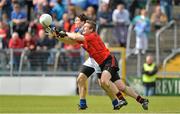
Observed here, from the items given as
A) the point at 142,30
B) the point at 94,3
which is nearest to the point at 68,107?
the point at 142,30

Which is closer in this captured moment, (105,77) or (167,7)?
(105,77)

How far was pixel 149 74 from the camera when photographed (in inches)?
1137

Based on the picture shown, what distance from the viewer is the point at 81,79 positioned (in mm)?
18250

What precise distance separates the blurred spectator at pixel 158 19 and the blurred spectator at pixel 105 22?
6.13ft

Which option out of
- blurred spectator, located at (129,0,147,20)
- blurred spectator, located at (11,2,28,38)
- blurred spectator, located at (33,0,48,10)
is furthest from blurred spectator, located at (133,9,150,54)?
blurred spectator, located at (11,2,28,38)

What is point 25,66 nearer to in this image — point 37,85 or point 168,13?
point 37,85

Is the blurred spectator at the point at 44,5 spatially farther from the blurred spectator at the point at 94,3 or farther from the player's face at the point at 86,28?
the player's face at the point at 86,28

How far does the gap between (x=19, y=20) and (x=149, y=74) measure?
19.6ft

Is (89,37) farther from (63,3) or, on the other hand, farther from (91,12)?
(63,3)

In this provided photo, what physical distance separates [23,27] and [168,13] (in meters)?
6.30

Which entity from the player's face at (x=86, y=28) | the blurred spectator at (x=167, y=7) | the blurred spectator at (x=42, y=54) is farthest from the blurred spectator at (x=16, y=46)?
the player's face at (x=86, y=28)

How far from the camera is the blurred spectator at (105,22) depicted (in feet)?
100

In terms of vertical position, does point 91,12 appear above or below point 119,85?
above

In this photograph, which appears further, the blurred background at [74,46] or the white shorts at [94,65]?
the blurred background at [74,46]
